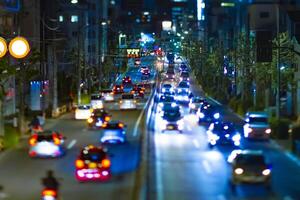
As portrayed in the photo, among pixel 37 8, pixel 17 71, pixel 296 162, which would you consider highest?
pixel 37 8

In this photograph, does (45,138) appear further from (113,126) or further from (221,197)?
(221,197)

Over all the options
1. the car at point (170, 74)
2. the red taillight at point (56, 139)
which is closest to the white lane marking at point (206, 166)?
the red taillight at point (56, 139)

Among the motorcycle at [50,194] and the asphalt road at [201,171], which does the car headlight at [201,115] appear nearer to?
the asphalt road at [201,171]

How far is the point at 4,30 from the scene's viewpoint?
62.7 meters

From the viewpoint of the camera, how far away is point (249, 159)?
1133 inches

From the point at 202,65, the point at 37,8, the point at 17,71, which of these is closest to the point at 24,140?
the point at 17,71

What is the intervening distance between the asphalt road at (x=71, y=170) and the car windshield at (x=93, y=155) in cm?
98

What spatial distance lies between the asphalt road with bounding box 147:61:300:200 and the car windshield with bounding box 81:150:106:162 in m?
2.14

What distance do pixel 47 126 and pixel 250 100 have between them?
21.8 metres

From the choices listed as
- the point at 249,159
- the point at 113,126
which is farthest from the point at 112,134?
the point at 249,159

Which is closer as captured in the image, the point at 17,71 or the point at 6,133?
the point at 6,133

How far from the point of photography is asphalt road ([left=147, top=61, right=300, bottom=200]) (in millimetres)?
26984

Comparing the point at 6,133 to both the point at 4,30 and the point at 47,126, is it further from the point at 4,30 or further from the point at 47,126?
the point at 4,30

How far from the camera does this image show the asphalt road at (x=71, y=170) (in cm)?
2670
